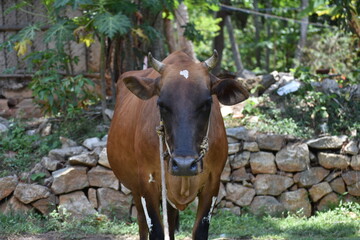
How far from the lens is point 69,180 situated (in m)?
7.65

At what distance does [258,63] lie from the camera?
1800 centimetres

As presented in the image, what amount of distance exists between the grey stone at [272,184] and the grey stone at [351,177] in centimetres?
68

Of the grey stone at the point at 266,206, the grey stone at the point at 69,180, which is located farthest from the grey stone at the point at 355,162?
the grey stone at the point at 69,180

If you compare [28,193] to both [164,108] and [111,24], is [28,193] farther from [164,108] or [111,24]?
[164,108]

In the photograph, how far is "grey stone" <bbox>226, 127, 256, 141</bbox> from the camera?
8.05 m

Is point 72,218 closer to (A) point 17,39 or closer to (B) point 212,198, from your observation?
(A) point 17,39

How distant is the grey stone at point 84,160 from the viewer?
25.3 feet

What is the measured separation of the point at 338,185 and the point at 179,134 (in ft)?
14.8

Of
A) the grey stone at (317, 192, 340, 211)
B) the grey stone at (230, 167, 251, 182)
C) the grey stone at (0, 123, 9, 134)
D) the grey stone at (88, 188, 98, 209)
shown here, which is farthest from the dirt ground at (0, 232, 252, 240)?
the grey stone at (317, 192, 340, 211)

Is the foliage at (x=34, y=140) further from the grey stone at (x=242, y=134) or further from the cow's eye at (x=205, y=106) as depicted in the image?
the cow's eye at (x=205, y=106)

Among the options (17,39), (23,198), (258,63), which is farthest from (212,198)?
(258,63)

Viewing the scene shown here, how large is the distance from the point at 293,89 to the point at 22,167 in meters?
4.00

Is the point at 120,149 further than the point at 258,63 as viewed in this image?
No

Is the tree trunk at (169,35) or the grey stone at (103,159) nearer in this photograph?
the grey stone at (103,159)
